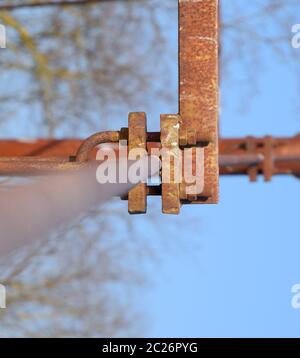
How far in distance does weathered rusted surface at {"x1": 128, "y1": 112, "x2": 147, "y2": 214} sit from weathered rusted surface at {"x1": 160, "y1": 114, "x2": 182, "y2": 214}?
69 mm

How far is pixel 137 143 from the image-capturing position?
2.58 metres

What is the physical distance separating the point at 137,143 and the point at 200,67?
459 millimetres

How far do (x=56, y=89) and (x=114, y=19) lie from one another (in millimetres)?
1533

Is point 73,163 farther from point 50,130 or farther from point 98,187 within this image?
point 50,130

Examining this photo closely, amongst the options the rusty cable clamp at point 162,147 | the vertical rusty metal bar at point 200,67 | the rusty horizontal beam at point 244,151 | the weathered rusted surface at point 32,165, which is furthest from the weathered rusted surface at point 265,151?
the weathered rusted surface at point 32,165

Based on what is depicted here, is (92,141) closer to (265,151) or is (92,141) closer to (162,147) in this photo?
(162,147)

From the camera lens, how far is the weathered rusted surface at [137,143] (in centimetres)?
259

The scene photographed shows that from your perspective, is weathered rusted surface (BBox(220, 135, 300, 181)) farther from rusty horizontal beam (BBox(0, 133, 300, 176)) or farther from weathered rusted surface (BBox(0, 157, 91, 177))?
weathered rusted surface (BBox(0, 157, 91, 177))

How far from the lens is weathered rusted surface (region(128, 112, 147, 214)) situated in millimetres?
2588

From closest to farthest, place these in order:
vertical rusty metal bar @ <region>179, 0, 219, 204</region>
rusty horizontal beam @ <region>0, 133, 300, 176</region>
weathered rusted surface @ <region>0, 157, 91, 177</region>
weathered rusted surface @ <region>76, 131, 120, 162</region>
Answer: weathered rusted surface @ <region>0, 157, 91, 177</region> → weathered rusted surface @ <region>76, 131, 120, 162</region> → vertical rusty metal bar @ <region>179, 0, 219, 204</region> → rusty horizontal beam @ <region>0, 133, 300, 176</region>

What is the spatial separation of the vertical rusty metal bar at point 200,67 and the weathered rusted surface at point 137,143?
0.85 ft

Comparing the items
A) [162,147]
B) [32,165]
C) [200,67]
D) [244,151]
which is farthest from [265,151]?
[32,165]

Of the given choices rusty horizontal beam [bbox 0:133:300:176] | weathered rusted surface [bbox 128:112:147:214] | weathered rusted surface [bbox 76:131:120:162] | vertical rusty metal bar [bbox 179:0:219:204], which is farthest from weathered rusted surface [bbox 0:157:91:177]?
rusty horizontal beam [bbox 0:133:300:176]
